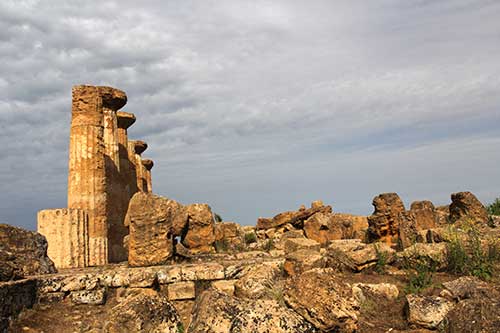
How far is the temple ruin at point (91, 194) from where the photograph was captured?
10820 millimetres

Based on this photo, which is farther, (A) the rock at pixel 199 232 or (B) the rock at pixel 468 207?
(B) the rock at pixel 468 207

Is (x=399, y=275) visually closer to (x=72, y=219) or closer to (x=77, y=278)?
(x=77, y=278)

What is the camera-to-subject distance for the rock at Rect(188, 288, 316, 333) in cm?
455

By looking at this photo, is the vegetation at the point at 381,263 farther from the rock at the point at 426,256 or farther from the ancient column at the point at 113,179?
the ancient column at the point at 113,179

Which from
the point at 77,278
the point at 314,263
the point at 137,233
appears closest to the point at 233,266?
the point at 314,263

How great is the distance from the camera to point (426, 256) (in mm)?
7551

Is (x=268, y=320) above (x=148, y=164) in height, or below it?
below

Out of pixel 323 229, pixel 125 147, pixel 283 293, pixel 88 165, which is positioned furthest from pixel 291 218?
pixel 283 293

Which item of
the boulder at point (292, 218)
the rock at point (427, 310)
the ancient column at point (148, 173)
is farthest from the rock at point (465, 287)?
the ancient column at point (148, 173)

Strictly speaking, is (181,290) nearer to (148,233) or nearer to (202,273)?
(202,273)

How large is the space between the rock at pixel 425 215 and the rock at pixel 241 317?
9000 mm

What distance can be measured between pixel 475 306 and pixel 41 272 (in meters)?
6.27

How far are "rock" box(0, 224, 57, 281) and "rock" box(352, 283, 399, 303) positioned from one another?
4684mm

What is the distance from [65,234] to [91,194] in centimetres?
264
